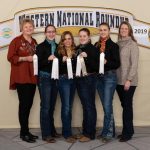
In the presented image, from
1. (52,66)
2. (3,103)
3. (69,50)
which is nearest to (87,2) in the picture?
(69,50)

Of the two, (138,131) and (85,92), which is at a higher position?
(85,92)

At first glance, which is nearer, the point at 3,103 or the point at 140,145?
the point at 140,145

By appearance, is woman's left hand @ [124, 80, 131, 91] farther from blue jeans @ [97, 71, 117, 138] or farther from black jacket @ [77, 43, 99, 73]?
black jacket @ [77, 43, 99, 73]

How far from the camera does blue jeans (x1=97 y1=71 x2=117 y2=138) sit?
425cm

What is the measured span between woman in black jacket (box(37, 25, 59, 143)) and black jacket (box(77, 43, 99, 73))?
1.25 feet

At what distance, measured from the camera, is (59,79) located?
166 inches

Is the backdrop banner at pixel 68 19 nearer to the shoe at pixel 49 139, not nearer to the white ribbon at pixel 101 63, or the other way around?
the white ribbon at pixel 101 63

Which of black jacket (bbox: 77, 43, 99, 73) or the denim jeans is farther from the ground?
black jacket (bbox: 77, 43, 99, 73)

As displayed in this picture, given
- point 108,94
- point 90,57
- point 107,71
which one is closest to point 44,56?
point 90,57

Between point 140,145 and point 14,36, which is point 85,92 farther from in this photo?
point 14,36

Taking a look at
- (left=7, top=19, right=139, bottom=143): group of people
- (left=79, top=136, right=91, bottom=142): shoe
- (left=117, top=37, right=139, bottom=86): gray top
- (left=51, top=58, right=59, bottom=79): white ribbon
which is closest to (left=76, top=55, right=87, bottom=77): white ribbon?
(left=7, top=19, right=139, bottom=143): group of people

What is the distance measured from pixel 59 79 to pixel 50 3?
3.96 ft

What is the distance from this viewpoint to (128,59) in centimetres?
425

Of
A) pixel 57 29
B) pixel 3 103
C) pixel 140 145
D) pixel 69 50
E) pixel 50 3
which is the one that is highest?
pixel 50 3
